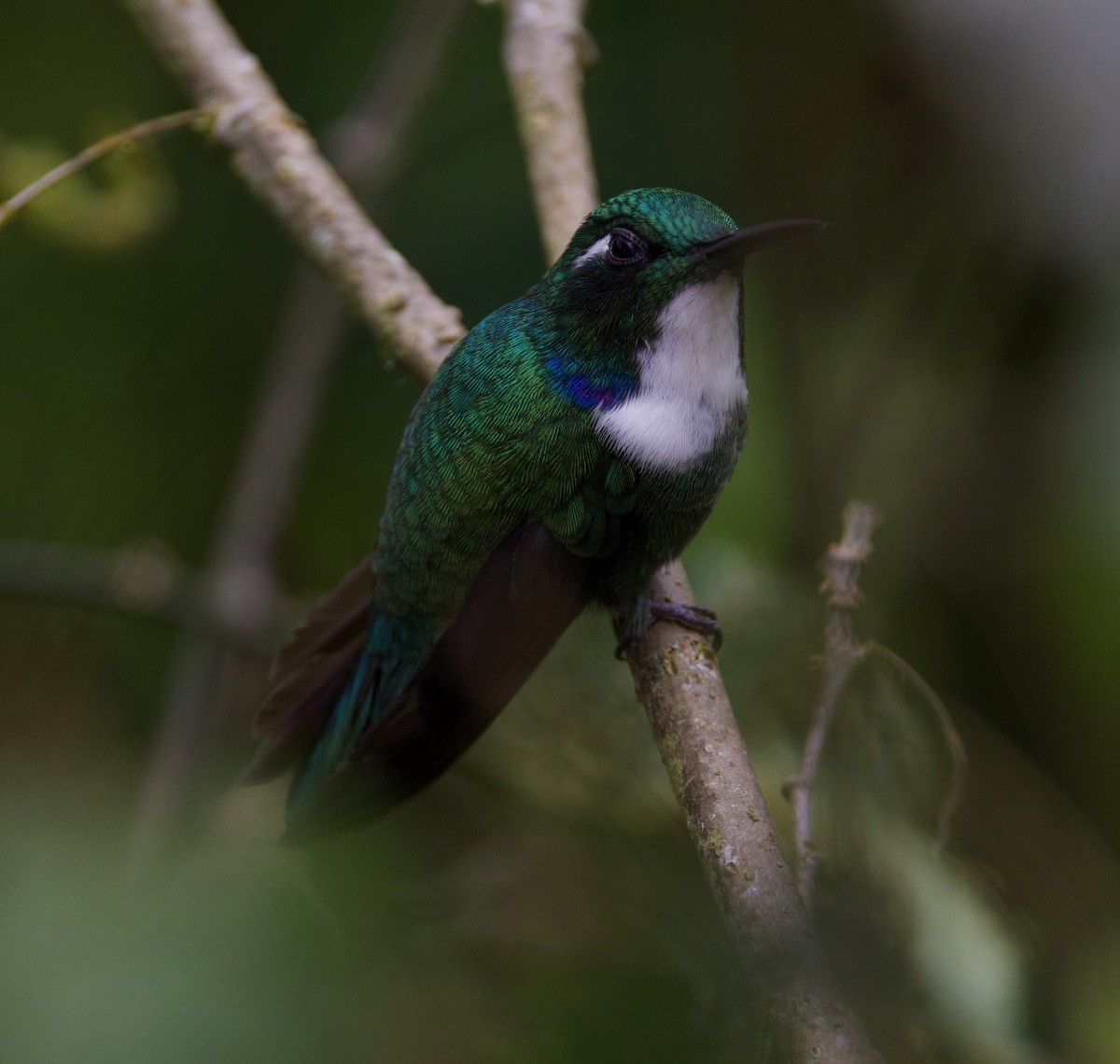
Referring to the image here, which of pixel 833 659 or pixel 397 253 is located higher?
pixel 397 253

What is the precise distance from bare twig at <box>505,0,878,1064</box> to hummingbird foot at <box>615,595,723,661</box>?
3cm

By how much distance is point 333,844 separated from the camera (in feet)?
5.93

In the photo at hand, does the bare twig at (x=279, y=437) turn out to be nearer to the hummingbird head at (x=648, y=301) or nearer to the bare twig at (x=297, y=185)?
the bare twig at (x=297, y=185)

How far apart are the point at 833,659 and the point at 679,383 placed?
0.56 metres

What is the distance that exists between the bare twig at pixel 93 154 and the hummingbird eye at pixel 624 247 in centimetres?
81

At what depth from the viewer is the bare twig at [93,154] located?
1.96 m

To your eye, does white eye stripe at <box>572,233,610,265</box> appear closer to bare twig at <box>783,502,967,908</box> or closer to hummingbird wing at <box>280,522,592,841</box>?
hummingbird wing at <box>280,522,592,841</box>

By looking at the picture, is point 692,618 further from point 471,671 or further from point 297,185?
point 297,185

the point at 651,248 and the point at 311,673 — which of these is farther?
the point at 311,673

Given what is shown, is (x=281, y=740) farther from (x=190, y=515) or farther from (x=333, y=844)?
(x=190, y=515)

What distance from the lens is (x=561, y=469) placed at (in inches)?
79.8

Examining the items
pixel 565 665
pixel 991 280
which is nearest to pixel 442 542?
pixel 565 665

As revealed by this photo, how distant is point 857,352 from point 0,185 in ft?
A: 6.76

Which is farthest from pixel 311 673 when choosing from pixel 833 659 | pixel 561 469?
pixel 833 659
